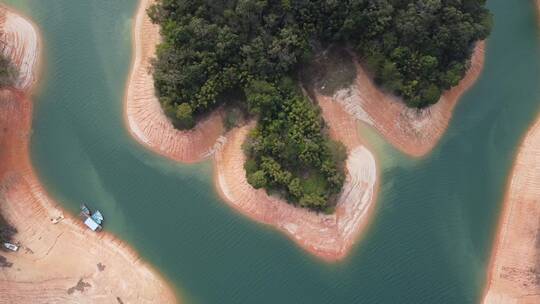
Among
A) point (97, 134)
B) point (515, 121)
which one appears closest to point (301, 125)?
point (97, 134)

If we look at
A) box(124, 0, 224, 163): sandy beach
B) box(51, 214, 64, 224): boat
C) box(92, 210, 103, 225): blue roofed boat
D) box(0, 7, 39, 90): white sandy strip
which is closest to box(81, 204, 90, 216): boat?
box(92, 210, 103, 225): blue roofed boat

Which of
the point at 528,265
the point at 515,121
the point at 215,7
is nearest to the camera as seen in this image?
the point at 215,7

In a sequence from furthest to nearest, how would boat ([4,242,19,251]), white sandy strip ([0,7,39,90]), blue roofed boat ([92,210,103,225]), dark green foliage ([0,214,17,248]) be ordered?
white sandy strip ([0,7,39,90]) → blue roofed boat ([92,210,103,225]) → boat ([4,242,19,251]) → dark green foliage ([0,214,17,248])

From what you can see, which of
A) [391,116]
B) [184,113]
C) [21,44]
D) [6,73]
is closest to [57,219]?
[6,73]

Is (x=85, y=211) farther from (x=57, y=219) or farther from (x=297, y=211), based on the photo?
(x=297, y=211)

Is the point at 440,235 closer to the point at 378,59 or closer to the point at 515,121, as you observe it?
the point at 515,121

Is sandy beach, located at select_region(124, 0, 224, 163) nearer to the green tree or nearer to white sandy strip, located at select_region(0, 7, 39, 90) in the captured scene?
the green tree

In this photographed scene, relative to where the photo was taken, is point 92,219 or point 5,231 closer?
point 5,231
